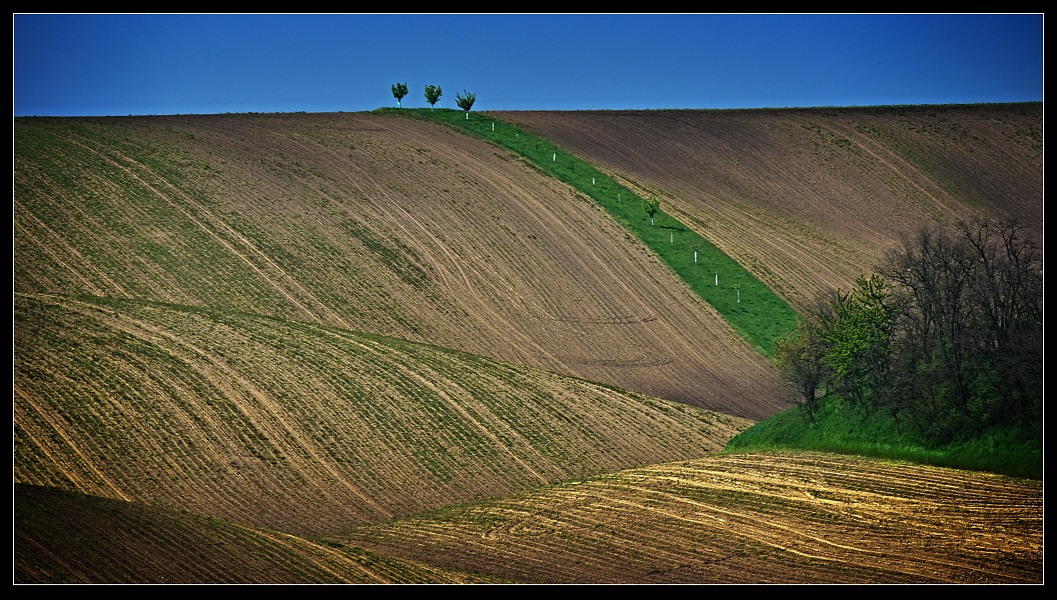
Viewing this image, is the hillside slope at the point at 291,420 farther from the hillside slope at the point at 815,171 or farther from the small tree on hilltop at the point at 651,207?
the small tree on hilltop at the point at 651,207

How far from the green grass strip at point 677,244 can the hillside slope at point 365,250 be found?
1.30 metres

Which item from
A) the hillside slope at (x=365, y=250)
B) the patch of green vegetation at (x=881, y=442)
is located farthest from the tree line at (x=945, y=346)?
the hillside slope at (x=365, y=250)

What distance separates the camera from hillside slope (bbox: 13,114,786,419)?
51.5 meters

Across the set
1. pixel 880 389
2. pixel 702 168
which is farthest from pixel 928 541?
pixel 702 168

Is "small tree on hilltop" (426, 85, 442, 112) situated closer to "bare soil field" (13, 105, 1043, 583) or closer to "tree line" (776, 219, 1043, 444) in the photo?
"bare soil field" (13, 105, 1043, 583)

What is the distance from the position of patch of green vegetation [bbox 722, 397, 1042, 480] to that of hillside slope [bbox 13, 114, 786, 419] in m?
8.76

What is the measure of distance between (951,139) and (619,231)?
124 feet

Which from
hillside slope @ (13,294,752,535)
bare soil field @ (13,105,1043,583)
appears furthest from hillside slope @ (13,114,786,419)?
hillside slope @ (13,294,752,535)

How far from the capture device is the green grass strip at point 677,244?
60.3 metres

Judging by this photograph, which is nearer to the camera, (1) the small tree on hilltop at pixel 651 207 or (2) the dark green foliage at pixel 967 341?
(2) the dark green foliage at pixel 967 341

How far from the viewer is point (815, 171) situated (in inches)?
3334

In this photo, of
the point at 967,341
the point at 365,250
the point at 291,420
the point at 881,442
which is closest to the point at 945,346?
the point at 967,341

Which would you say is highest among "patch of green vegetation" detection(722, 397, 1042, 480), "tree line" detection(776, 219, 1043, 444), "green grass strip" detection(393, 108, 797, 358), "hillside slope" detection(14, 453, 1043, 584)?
"green grass strip" detection(393, 108, 797, 358)
